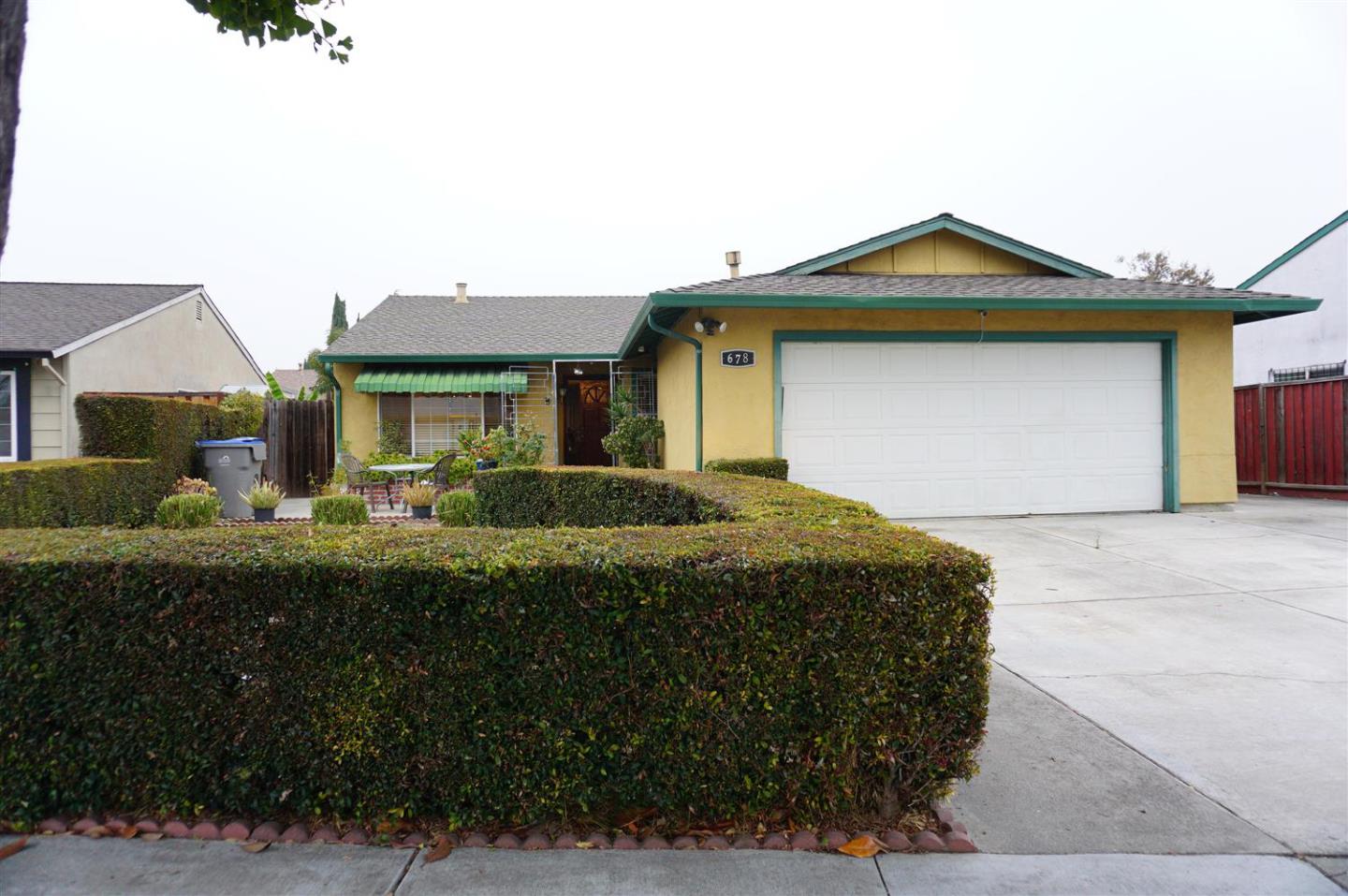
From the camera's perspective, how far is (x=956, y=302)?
920 cm

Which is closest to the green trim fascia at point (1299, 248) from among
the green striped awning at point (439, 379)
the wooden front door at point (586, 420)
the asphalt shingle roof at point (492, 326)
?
the asphalt shingle roof at point (492, 326)

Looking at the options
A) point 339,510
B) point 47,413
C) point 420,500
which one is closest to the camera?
point 339,510

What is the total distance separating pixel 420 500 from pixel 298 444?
262 inches

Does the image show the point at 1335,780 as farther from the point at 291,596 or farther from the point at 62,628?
the point at 62,628

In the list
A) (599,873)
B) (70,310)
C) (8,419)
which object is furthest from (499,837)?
(70,310)

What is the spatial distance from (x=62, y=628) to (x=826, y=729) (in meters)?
2.63

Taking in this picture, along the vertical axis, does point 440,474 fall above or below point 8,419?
below

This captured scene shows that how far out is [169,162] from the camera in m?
11.7

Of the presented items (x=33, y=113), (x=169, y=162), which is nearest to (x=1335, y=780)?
(x=33, y=113)

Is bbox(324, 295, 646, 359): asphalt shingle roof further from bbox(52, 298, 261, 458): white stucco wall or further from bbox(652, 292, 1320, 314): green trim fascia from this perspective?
bbox(652, 292, 1320, 314): green trim fascia

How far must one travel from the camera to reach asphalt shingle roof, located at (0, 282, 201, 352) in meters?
13.3

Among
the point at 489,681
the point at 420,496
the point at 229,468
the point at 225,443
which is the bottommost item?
the point at 489,681

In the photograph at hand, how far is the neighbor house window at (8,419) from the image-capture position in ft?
43.4

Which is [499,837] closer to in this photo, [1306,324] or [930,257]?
[930,257]
